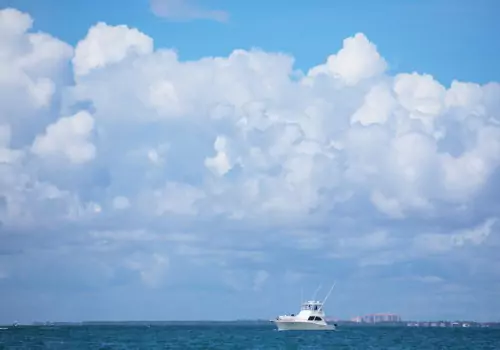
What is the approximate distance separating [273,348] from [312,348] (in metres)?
7.42

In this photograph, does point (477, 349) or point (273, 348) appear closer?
point (273, 348)

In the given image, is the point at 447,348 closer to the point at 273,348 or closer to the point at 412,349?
the point at 412,349

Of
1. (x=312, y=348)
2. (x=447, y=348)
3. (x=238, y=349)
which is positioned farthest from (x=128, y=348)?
(x=447, y=348)

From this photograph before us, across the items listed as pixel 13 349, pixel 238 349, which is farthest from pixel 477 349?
pixel 13 349

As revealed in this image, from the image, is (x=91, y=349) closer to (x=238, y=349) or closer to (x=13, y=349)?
(x=13, y=349)

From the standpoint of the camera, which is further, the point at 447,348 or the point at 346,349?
the point at 447,348

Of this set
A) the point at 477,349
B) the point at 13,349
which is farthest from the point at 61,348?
the point at 477,349

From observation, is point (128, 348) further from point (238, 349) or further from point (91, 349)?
point (238, 349)

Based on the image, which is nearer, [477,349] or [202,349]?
[202,349]

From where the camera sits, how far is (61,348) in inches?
6713

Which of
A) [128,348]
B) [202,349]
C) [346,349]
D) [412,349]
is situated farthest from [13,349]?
[412,349]

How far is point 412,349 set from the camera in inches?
6747

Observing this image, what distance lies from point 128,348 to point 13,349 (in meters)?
22.3

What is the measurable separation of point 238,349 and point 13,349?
4395 cm
